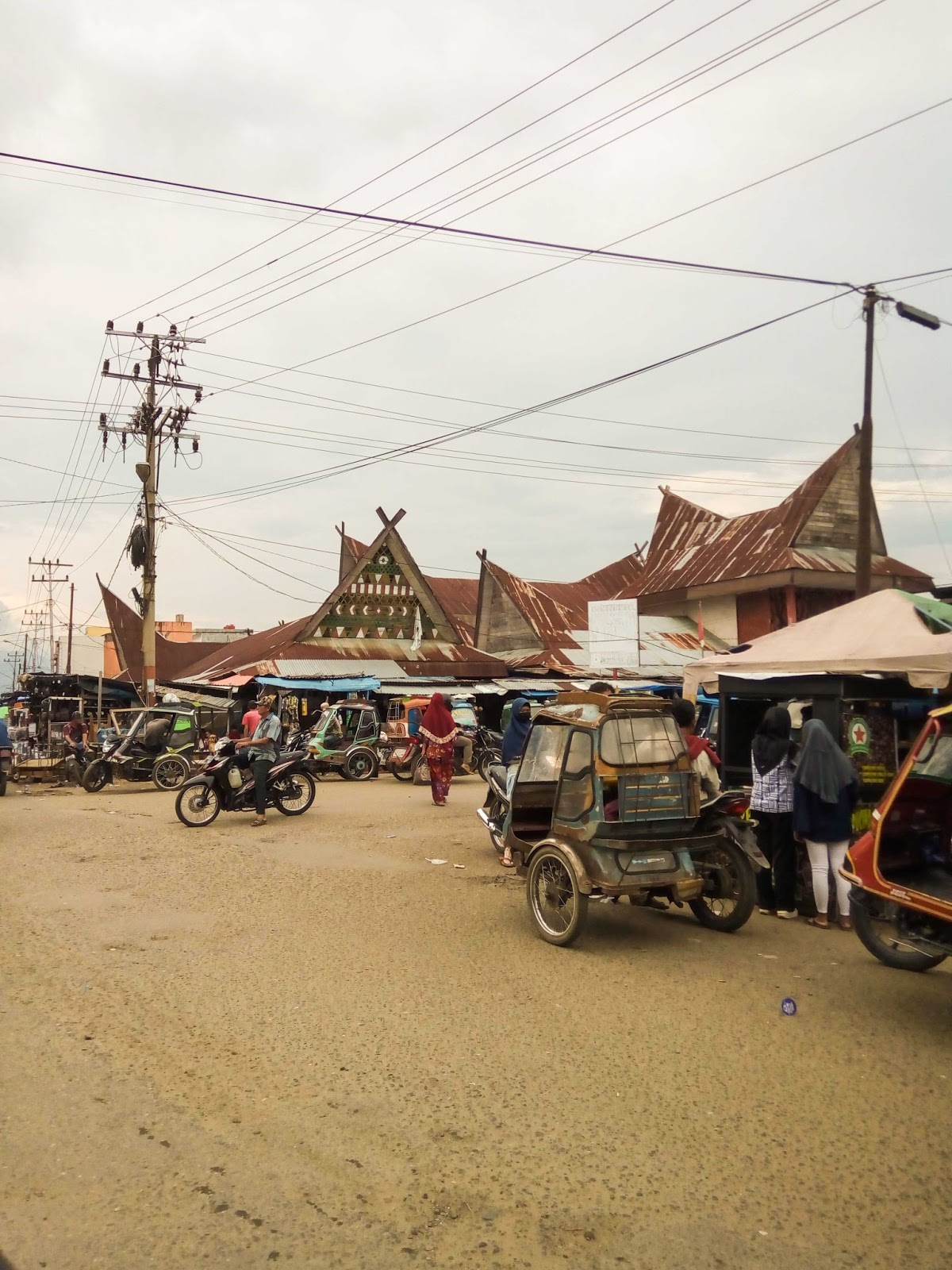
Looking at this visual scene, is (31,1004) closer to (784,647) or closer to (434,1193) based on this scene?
(434,1193)

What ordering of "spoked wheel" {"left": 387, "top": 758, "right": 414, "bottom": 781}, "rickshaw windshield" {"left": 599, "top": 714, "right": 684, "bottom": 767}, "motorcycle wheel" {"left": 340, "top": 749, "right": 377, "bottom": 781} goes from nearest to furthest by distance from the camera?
"rickshaw windshield" {"left": 599, "top": 714, "right": 684, "bottom": 767} → "spoked wheel" {"left": 387, "top": 758, "right": 414, "bottom": 781} → "motorcycle wheel" {"left": 340, "top": 749, "right": 377, "bottom": 781}

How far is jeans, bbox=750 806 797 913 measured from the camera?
782 centimetres

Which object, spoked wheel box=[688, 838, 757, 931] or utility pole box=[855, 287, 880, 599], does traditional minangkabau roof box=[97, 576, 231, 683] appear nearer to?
utility pole box=[855, 287, 880, 599]

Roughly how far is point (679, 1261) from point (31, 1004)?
4.02 m

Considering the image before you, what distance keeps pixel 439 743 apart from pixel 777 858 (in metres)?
8.53

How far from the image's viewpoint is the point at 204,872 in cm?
977

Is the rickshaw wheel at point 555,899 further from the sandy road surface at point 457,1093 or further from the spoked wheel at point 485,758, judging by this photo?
the spoked wheel at point 485,758

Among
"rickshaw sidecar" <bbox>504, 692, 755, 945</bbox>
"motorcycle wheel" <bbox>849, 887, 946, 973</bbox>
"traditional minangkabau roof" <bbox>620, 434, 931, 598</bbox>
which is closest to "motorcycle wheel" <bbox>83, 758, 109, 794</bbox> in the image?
"rickshaw sidecar" <bbox>504, 692, 755, 945</bbox>

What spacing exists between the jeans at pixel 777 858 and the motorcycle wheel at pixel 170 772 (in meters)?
13.9

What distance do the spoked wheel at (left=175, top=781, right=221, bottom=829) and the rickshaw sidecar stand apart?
7.01 meters

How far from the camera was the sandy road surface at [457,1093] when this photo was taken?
3.26 metres

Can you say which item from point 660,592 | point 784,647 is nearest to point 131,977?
point 784,647

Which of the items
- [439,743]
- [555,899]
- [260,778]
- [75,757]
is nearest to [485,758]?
[439,743]

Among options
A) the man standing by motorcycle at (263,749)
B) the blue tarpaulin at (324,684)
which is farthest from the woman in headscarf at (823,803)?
the blue tarpaulin at (324,684)
